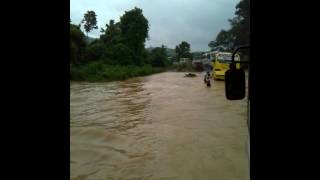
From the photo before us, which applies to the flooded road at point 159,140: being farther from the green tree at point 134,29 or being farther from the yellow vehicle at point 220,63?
the green tree at point 134,29

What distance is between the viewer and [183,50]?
79.2 m

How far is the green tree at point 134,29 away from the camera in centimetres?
5409

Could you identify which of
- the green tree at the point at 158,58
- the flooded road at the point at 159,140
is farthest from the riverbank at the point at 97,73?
the green tree at the point at 158,58

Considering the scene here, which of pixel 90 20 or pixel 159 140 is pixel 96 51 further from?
pixel 159 140

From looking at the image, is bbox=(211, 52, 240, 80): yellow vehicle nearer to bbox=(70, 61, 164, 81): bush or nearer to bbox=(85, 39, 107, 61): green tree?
bbox=(70, 61, 164, 81): bush

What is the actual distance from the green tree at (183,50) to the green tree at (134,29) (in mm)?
22596

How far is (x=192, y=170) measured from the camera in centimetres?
881

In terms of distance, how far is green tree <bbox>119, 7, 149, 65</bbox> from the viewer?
54.1 m

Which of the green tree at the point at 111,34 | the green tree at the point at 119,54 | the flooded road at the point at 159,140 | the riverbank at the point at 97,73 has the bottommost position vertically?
the flooded road at the point at 159,140

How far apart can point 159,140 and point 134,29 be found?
43431 millimetres
